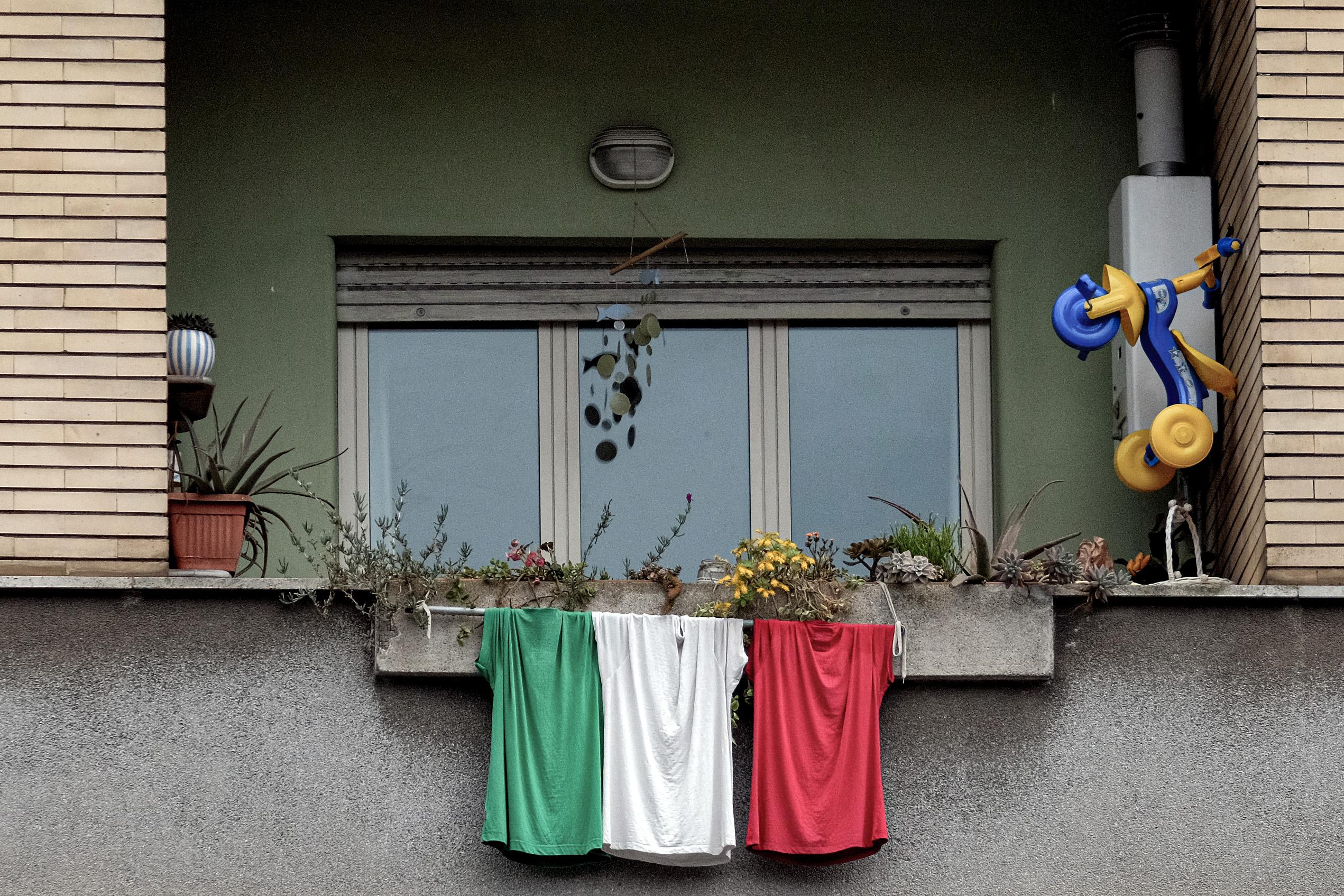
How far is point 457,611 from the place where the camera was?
6969mm

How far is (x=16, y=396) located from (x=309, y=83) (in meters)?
2.77

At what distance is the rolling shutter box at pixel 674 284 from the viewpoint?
9.11 metres

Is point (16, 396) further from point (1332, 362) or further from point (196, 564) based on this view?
point (1332, 362)

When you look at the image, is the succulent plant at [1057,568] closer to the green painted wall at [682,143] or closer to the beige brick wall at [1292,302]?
the beige brick wall at [1292,302]

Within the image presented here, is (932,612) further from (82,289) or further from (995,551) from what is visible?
(82,289)

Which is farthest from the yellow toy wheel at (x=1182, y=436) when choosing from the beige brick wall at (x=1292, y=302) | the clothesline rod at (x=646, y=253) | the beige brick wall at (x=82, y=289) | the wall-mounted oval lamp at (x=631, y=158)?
the beige brick wall at (x=82, y=289)

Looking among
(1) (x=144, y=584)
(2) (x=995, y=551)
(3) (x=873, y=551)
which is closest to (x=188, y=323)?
(1) (x=144, y=584)

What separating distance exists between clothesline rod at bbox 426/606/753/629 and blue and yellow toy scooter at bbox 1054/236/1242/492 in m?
2.80

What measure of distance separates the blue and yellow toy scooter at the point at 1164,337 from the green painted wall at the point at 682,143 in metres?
1.19

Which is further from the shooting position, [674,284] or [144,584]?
[674,284]

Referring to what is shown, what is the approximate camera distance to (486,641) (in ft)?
22.7

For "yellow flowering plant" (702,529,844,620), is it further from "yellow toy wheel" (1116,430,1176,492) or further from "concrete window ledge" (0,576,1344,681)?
"yellow toy wheel" (1116,430,1176,492)

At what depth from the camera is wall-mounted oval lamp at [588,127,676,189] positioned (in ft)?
29.3

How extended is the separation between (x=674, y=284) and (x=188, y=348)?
Answer: 275 cm
